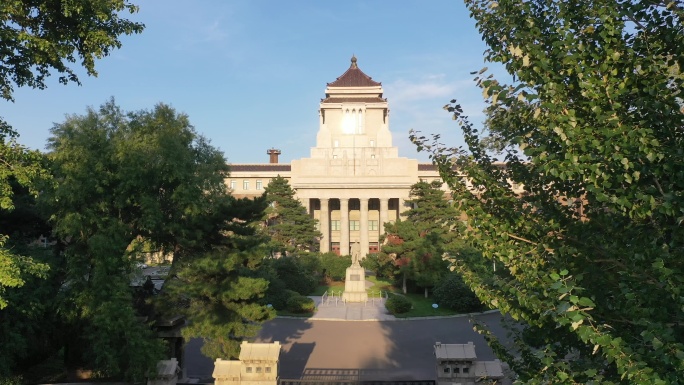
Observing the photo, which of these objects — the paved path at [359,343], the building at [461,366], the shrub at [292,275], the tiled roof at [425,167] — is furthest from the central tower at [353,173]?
the building at [461,366]

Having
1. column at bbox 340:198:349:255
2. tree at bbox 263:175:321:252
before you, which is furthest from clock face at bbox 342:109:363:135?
tree at bbox 263:175:321:252

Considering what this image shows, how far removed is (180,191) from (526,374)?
12.7 m

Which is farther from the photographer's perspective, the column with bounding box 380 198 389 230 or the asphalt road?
the column with bounding box 380 198 389 230

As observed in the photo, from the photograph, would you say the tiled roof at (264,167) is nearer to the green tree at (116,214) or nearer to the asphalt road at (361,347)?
the asphalt road at (361,347)

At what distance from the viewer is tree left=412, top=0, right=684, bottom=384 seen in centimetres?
413

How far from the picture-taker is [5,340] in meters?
13.5

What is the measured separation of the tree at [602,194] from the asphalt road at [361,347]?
12.5 m

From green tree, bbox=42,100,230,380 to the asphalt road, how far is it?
15.1 ft

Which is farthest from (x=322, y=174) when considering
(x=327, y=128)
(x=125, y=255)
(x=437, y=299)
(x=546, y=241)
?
(x=546, y=241)

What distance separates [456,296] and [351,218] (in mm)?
31854

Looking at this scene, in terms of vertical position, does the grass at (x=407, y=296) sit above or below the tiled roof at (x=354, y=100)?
below

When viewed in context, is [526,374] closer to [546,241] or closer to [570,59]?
[546,241]

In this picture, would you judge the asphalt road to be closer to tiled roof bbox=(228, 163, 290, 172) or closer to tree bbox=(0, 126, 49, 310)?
tree bbox=(0, 126, 49, 310)

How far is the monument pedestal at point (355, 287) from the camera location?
3366 centimetres
